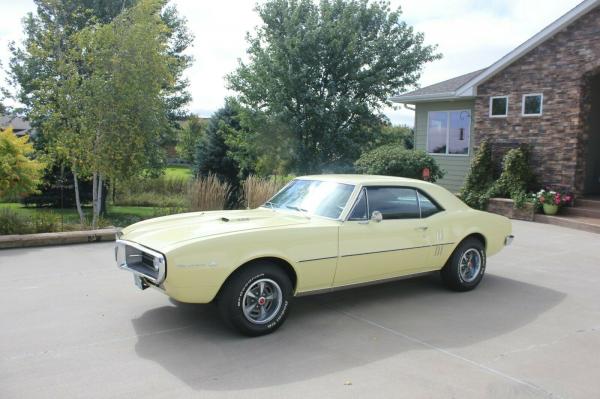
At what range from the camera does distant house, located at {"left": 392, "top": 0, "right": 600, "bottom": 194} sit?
12891mm

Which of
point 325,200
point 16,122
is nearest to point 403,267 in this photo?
point 325,200

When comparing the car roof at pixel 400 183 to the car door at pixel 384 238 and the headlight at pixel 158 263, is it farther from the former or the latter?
the headlight at pixel 158 263

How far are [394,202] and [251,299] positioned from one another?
2.14m

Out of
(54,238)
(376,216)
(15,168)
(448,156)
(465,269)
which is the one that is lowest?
(54,238)

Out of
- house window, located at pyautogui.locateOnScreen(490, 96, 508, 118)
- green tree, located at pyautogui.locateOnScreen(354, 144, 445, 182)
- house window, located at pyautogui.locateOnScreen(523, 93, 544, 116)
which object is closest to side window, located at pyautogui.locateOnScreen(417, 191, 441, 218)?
green tree, located at pyautogui.locateOnScreen(354, 144, 445, 182)

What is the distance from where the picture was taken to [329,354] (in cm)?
434

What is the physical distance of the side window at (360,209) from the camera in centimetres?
546

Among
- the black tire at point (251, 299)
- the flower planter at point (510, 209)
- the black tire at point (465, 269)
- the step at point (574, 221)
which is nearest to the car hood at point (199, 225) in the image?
the black tire at point (251, 299)

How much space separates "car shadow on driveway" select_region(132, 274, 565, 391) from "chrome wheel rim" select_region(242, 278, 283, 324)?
19 centimetres

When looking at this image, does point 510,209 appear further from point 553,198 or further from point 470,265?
point 470,265

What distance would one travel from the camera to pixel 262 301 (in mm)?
4734

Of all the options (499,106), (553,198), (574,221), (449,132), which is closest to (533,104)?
(499,106)

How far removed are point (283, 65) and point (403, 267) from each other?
1403 centimetres

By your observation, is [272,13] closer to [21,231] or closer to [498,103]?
[498,103]
